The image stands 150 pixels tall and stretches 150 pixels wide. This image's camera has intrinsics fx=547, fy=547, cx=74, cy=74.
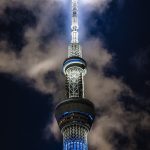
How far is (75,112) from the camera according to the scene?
541ft

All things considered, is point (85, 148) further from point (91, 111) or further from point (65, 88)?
point (65, 88)

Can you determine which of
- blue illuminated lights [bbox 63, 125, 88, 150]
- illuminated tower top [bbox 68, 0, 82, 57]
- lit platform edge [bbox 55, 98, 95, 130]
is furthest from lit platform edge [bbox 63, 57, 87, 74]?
blue illuminated lights [bbox 63, 125, 88, 150]

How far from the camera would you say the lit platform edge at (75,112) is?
16500 cm

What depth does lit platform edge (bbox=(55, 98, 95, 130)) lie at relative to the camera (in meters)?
165

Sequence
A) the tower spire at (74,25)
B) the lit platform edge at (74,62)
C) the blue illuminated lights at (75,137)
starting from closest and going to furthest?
1. the blue illuminated lights at (75,137)
2. the lit platform edge at (74,62)
3. the tower spire at (74,25)

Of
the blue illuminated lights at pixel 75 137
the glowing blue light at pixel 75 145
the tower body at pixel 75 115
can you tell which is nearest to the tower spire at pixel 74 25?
the tower body at pixel 75 115

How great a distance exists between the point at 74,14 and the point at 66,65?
1837 centimetres

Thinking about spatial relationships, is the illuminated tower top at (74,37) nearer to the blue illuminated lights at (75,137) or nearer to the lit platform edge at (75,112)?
the lit platform edge at (75,112)

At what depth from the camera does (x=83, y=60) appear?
181375 mm

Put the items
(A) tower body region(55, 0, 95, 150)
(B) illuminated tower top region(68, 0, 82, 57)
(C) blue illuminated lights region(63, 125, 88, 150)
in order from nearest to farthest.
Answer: (A) tower body region(55, 0, 95, 150), (C) blue illuminated lights region(63, 125, 88, 150), (B) illuminated tower top region(68, 0, 82, 57)

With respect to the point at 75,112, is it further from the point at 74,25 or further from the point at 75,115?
the point at 74,25

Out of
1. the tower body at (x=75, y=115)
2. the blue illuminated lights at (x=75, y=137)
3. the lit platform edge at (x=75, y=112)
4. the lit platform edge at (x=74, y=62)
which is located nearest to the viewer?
the lit platform edge at (x=75, y=112)

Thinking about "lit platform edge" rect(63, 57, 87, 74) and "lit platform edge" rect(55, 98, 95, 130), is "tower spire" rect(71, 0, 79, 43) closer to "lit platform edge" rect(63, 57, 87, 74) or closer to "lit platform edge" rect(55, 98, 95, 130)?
"lit platform edge" rect(63, 57, 87, 74)

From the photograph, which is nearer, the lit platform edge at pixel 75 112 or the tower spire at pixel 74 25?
the lit platform edge at pixel 75 112
